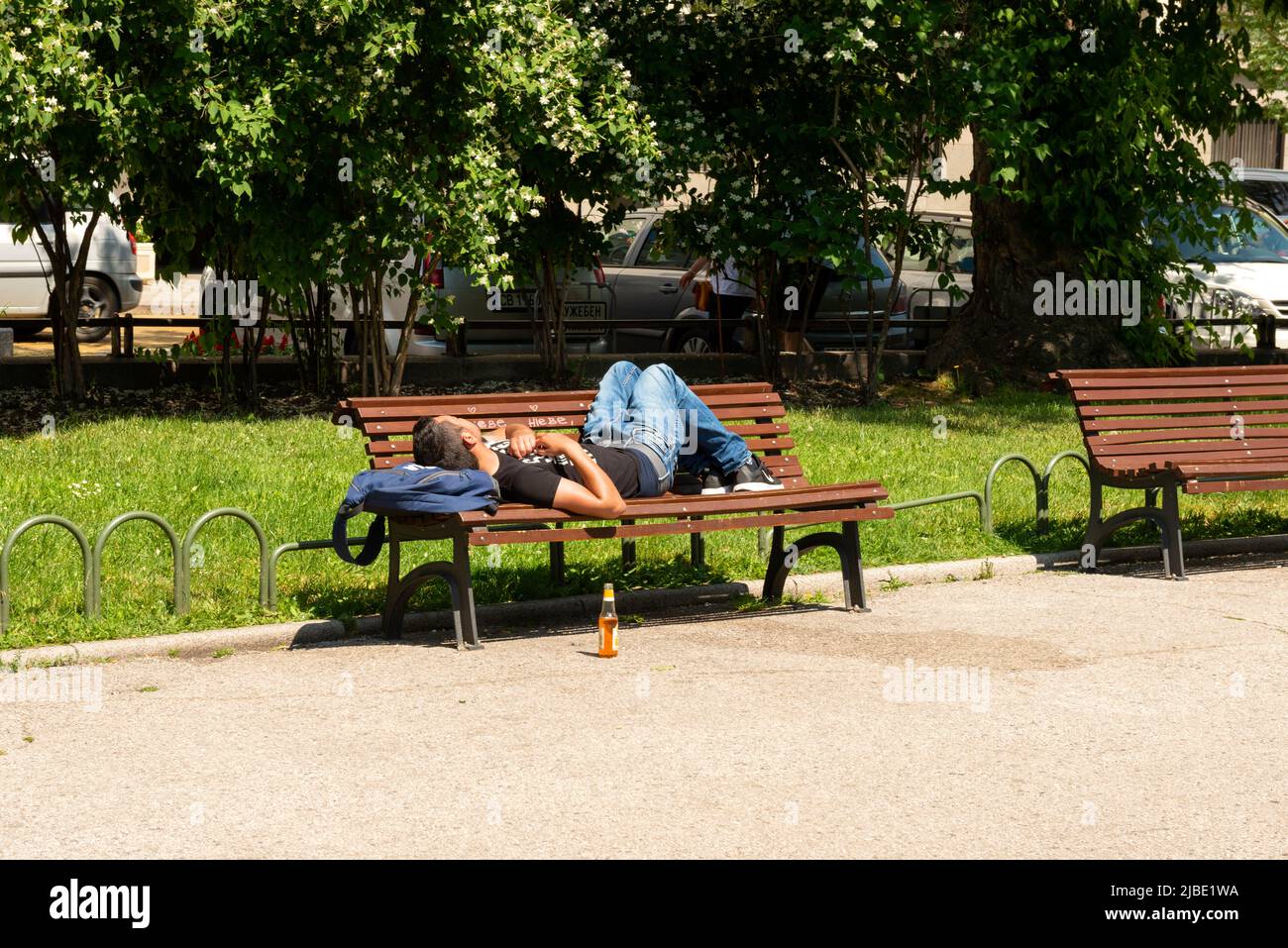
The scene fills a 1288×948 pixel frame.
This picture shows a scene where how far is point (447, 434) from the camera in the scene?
26.5ft

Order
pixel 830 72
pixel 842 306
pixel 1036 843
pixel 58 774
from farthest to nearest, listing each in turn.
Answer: pixel 842 306 → pixel 830 72 → pixel 58 774 → pixel 1036 843

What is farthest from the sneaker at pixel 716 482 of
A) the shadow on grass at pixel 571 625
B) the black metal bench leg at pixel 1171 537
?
the black metal bench leg at pixel 1171 537

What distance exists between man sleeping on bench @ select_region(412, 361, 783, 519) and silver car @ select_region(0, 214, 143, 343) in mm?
9950

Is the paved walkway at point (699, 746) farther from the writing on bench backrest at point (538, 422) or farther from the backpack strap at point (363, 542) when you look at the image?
the writing on bench backrest at point (538, 422)

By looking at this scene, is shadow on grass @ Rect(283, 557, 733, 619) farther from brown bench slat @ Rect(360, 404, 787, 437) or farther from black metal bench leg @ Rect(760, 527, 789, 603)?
brown bench slat @ Rect(360, 404, 787, 437)

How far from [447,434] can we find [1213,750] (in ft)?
12.3

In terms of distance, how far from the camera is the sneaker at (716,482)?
355 inches

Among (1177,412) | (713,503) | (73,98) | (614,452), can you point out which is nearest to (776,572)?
(713,503)

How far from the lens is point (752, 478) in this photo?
8.97 m

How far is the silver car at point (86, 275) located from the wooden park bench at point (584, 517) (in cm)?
954

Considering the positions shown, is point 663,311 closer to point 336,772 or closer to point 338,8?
point 338,8

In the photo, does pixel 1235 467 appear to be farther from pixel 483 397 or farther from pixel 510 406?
pixel 483 397

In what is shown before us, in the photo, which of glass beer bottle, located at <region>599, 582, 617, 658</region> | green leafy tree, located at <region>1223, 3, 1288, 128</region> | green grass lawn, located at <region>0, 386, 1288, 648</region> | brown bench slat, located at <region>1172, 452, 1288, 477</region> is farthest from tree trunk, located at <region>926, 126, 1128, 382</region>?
glass beer bottle, located at <region>599, 582, 617, 658</region>

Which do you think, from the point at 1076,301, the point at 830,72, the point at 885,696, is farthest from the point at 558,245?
the point at 885,696
